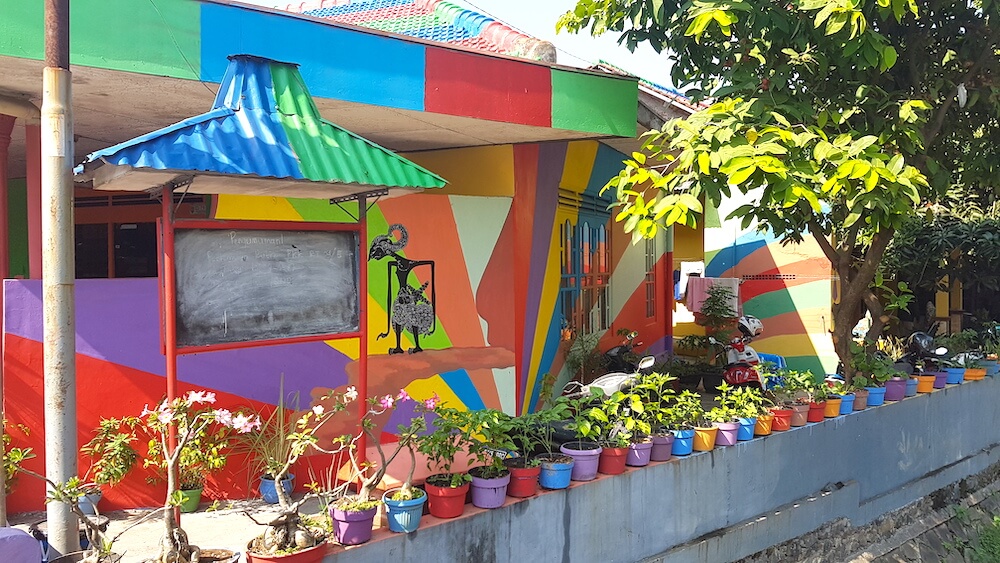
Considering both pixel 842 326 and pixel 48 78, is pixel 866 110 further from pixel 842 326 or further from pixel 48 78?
pixel 48 78

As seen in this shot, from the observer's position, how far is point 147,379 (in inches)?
206

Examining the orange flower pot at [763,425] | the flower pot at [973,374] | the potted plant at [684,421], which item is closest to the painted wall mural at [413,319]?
the potted plant at [684,421]

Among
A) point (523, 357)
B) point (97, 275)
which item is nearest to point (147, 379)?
point (523, 357)

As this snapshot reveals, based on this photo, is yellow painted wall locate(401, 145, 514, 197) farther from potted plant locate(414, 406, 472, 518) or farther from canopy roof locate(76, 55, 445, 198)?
potted plant locate(414, 406, 472, 518)

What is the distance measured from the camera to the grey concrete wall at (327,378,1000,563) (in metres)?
4.37

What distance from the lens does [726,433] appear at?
225 inches

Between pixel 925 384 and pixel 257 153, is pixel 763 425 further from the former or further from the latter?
pixel 257 153

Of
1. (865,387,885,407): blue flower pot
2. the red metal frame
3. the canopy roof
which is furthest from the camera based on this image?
(865,387,885,407): blue flower pot

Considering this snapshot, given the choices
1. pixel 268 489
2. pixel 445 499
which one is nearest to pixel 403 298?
pixel 268 489

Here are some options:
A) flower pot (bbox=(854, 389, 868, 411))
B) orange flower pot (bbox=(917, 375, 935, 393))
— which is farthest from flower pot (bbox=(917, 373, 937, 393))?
flower pot (bbox=(854, 389, 868, 411))

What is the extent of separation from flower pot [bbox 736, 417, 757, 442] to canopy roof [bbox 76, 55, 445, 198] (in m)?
3.11

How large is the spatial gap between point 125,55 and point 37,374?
6.75ft

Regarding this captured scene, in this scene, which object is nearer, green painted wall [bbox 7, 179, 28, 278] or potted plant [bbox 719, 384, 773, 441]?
potted plant [bbox 719, 384, 773, 441]

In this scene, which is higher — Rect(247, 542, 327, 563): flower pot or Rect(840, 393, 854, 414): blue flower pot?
Rect(840, 393, 854, 414): blue flower pot
